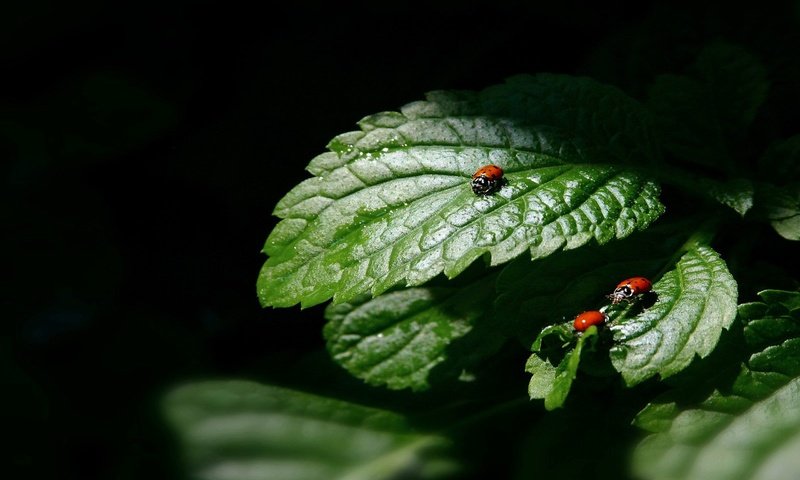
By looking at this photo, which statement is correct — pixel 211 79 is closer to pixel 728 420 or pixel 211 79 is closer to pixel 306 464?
pixel 306 464

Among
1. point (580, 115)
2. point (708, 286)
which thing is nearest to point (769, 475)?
point (708, 286)

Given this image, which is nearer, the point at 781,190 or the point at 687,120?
the point at 781,190

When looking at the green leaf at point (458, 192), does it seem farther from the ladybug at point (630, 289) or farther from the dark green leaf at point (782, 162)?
the dark green leaf at point (782, 162)

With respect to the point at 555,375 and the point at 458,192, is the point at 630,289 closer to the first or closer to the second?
the point at 555,375

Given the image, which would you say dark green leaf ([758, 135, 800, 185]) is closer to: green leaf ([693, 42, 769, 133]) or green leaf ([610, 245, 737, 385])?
green leaf ([693, 42, 769, 133])

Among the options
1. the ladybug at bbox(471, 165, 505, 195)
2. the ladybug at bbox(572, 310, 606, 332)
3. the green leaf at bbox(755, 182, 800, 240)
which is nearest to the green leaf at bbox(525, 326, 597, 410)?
the ladybug at bbox(572, 310, 606, 332)

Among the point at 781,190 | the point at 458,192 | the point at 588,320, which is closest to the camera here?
the point at 588,320

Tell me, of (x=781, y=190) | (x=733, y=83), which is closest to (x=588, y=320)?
(x=781, y=190)
